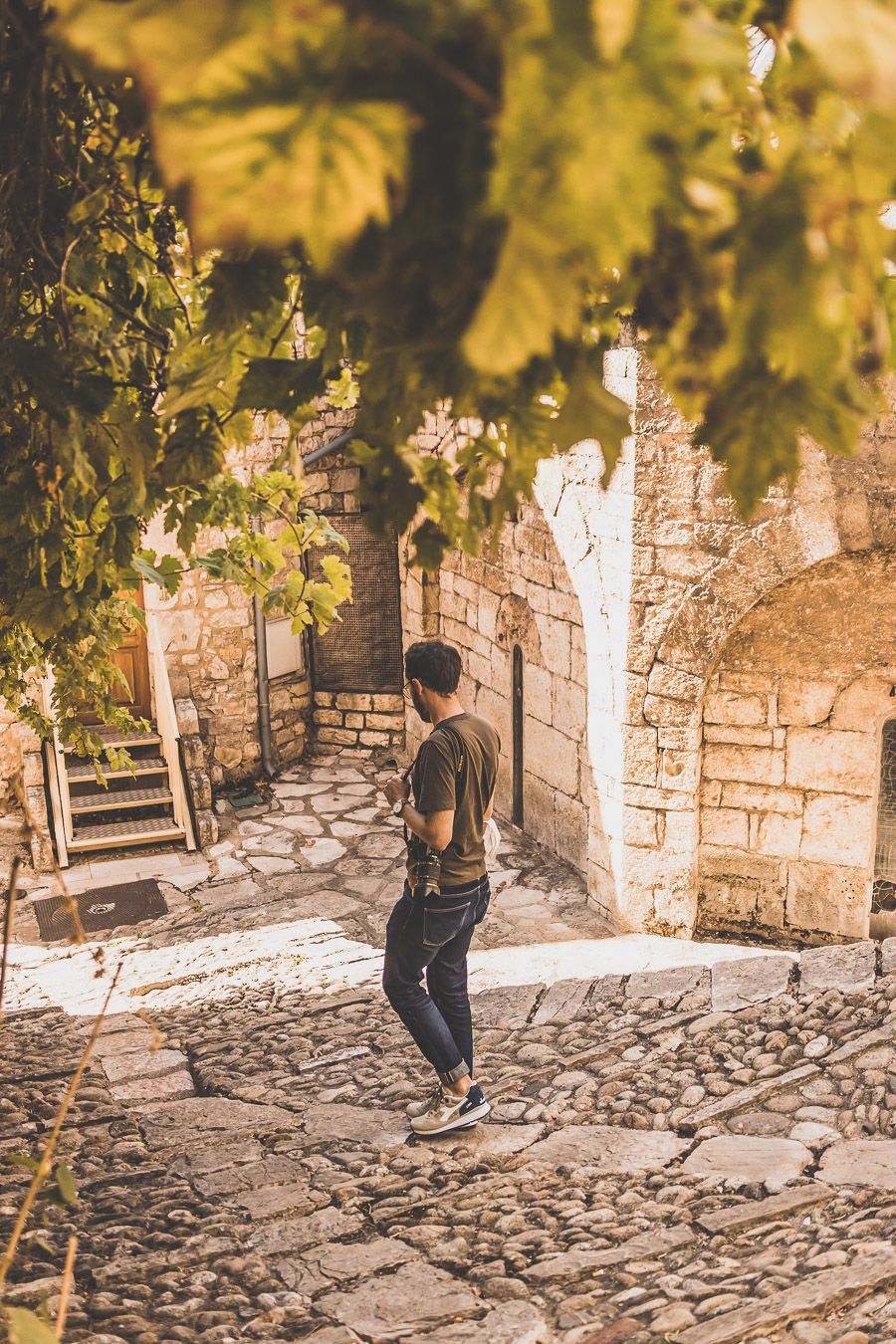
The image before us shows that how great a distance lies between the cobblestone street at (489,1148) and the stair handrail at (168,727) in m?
2.03

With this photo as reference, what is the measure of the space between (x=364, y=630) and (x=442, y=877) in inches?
278

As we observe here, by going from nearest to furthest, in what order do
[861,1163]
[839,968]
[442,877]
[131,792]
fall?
1. [861,1163]
2. [442,877]
3. [839,968]
4. [131,792]

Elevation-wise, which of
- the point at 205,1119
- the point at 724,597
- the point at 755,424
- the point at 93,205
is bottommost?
the point at 205,1119

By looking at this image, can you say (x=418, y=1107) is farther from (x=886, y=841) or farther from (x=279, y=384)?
(x=886, y=841)

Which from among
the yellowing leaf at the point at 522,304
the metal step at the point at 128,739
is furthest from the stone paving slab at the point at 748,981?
the metal step at the point at 128,739

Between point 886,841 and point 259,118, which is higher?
point 259,118

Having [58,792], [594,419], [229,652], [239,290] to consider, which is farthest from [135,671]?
[594,419]

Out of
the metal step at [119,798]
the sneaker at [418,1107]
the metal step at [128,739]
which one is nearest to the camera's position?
the sneaker at [418,1107]

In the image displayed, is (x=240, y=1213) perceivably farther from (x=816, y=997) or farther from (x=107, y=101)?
(x=107, y=101)

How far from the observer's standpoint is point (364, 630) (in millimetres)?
10859

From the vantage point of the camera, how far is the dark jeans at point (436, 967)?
3.95 m

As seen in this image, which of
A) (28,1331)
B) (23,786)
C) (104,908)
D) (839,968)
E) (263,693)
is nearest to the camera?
(28,1331)

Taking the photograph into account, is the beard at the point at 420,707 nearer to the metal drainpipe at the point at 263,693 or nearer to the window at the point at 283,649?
the metal drainpipe at the point at 263,693

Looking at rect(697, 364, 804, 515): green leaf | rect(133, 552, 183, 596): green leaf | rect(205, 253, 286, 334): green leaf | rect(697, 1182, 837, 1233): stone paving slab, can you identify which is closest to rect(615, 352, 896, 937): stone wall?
rect(133, 552, 183, 596): green leaf
